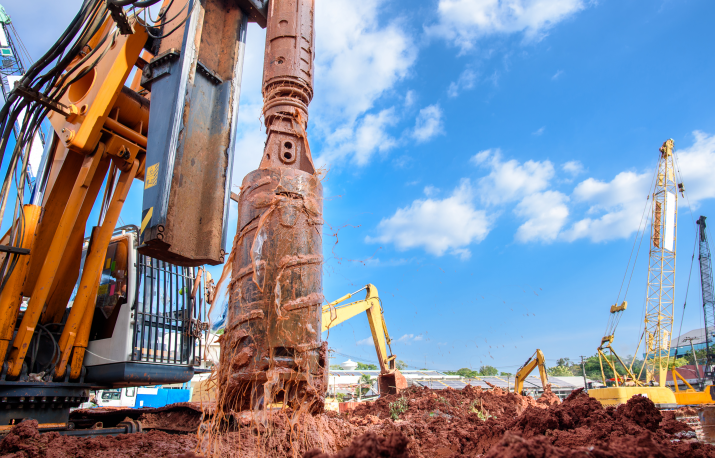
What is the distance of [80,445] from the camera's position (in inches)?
142

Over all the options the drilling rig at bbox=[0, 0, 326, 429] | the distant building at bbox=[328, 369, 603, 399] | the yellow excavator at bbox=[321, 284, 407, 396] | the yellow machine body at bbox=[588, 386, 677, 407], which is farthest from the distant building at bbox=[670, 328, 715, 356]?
the drilling rig at bbox=[0, 0, 326, 429]

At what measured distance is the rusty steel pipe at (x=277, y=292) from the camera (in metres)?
2.53

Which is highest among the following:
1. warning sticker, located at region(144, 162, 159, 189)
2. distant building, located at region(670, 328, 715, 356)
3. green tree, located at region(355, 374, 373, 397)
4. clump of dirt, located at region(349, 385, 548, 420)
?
distant building, located at region(670, 328, 715, 356)

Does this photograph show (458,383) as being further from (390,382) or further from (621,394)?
(390,382)

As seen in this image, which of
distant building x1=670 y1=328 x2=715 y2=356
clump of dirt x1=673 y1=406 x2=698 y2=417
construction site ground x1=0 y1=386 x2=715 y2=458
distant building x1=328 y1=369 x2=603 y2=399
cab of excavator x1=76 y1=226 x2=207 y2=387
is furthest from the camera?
distant building x1=670 y1=328 x2=715 y2=356

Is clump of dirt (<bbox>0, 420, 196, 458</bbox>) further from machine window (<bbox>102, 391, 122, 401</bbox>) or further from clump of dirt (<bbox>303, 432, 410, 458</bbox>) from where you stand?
machine window (<bbox>102, 391, 122, 401</bbox>)

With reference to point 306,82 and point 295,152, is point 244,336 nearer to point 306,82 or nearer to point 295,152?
point 295,152

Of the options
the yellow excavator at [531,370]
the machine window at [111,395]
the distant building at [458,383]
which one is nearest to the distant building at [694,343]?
the distant building at [458,383]

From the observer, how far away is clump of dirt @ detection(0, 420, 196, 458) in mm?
3184

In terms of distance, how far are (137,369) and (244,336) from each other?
11.5 feet

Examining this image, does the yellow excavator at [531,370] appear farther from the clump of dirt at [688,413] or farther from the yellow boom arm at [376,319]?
the clump of dirt at [688,413]

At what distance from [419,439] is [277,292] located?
2477 millimetres

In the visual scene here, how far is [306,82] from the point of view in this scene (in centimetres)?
356

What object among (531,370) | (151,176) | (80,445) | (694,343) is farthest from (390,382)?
(694,343)
